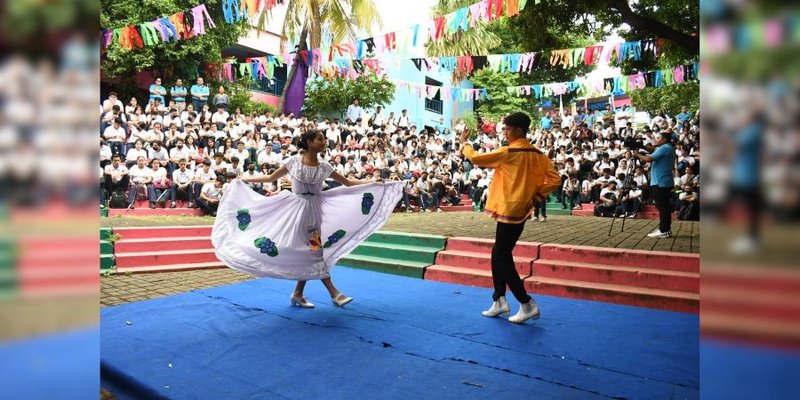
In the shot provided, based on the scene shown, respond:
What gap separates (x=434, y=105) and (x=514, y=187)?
23164mm

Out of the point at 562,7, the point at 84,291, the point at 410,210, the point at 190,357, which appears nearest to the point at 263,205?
the point at 190,357

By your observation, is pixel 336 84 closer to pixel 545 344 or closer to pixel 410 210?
pixel 410 210

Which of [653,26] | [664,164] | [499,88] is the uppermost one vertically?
[499,88]

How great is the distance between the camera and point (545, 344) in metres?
3.79

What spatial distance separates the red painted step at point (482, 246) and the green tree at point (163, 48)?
38.0ft

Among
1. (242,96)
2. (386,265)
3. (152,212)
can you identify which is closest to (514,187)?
(386,265)

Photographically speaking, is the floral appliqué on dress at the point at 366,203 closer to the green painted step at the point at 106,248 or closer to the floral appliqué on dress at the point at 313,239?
the floral appliqué on dress at the point at 313,239

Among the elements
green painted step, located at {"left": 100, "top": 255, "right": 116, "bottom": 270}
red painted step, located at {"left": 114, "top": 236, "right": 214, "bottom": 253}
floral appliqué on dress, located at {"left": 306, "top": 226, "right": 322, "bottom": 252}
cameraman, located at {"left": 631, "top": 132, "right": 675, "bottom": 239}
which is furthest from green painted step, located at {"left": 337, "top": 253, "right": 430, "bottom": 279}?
cameraman, located at {"left": 631, "top": 132, "right": 675, "bottom": 239}

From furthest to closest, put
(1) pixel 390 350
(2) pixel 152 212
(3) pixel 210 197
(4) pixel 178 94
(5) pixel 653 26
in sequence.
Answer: (4) pixel 178 94 < (3) pixel 210 197 < (2) pixel 152 212 < (5) pixel 653 26 < (1) pixel 390 350

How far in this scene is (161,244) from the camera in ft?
24.6

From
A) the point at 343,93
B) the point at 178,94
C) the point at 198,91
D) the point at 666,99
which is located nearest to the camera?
the point at 178,94

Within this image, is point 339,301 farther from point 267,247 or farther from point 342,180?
point 342,180

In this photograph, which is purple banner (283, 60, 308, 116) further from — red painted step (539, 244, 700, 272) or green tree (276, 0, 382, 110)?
red painted step (539, 244, 700, 272)

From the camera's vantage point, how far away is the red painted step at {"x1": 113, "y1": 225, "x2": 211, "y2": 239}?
7498 mm
